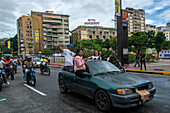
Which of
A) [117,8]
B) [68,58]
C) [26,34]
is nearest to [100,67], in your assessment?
[68,58]

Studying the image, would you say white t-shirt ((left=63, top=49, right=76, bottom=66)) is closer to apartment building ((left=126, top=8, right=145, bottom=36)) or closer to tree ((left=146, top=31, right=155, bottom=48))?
tree ((left=146, top=31, right=155, bottom=48))

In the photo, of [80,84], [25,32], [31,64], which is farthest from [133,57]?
[25,32]

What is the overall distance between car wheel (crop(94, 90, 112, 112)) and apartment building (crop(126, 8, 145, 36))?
9986cm

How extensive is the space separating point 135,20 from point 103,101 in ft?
350

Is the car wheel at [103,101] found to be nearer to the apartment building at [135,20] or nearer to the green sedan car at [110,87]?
the green sedan car at [110,87]

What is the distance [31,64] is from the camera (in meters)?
8.05

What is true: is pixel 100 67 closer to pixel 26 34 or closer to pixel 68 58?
pixel 68 58

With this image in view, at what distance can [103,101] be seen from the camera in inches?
147

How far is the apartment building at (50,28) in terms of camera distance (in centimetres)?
7381

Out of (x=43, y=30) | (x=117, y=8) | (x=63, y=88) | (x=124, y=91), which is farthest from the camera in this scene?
(x=43, y=30)

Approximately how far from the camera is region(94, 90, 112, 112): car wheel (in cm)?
356

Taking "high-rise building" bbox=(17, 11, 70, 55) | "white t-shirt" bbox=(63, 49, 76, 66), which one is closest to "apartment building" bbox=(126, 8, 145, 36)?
"high-rise building" bbox=(17, 11, 70, 55)

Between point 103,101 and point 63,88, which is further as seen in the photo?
point 63,88

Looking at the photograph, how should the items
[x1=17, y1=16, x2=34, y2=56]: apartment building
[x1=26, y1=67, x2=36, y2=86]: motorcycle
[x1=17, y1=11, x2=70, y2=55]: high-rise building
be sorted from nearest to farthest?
[x1=26, y1=67, x2=36, y2=86]: motorcycle < [x1=17, y1=11, x2=70, y2=55]: high-rise building < [x1=17, y1=16, x2=34, y2=56]: apartment building
